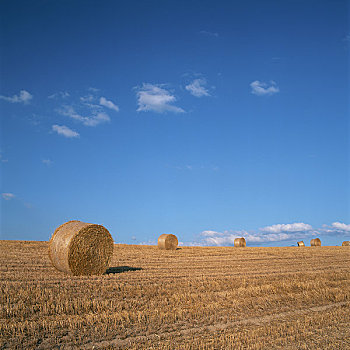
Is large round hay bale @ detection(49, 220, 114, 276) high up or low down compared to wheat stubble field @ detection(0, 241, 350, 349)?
up

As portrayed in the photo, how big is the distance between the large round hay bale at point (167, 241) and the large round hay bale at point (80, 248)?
1299cm

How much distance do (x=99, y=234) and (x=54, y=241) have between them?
1.62m

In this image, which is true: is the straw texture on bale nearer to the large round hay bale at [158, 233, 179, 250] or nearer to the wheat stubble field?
the large round hay bale at [158, 233, 179, 250]

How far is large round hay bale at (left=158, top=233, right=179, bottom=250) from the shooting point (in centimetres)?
2572

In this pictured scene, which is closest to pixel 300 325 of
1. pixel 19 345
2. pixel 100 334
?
pixel 100 334

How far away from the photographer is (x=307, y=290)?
966 centimetres

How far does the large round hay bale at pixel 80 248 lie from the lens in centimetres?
1181

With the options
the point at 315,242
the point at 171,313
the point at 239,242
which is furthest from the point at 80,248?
the point at 315,242

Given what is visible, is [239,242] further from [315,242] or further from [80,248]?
[80,248]

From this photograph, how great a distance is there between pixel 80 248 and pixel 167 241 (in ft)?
46.7

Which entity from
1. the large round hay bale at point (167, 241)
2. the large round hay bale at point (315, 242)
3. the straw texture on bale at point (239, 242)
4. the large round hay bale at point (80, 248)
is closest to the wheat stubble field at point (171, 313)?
the large round hay bale at point (80, 248)

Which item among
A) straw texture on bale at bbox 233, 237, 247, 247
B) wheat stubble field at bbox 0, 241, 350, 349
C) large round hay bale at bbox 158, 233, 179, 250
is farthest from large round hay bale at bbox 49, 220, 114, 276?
straw texture on bale at bbox 233, 237, 247, 247

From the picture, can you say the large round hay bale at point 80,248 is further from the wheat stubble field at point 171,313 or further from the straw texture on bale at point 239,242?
the straw texture on bale at point 239,242

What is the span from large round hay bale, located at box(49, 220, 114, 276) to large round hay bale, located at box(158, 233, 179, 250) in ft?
42.6
